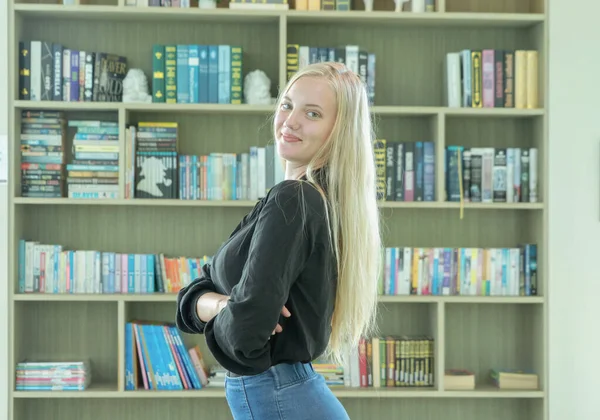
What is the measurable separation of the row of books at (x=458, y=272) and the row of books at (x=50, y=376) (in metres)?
1.33

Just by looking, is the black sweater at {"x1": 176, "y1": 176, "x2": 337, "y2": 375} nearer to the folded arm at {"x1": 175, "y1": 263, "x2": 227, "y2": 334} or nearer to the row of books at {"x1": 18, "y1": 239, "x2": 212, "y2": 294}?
the folded arm at {"x1": 175, "y1": 263, "x2": 227, "y2": 334}

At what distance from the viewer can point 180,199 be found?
11.5ft

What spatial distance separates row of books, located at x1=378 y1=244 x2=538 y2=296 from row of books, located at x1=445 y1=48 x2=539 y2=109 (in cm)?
63

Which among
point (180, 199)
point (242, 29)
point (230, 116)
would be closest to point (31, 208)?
point (180, 199)

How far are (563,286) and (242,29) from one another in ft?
5.88

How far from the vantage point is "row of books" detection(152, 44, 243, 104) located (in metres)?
3.50

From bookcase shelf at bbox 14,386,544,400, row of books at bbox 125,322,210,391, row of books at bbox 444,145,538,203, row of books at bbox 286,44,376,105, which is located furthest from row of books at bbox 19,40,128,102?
row of books at bbox 444,145,538,203

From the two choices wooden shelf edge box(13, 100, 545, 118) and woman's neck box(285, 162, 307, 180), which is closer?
woman's neck box(285, 162, 307, 180)

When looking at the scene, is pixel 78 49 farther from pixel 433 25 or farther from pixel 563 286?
pixel 563 286

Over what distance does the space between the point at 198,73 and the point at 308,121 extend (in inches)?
74.6

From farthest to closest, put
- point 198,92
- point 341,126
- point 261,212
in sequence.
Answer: point 198,92 → point 341,126 → point 261,212

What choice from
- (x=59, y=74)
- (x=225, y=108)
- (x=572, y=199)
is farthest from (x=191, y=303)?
(x=572, y=199)

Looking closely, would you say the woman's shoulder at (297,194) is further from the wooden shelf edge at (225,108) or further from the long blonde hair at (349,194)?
the wooden shelf edge at (225,108)

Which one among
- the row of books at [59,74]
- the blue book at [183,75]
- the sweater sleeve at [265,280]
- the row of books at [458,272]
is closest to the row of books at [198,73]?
the blue book at [183,75]
